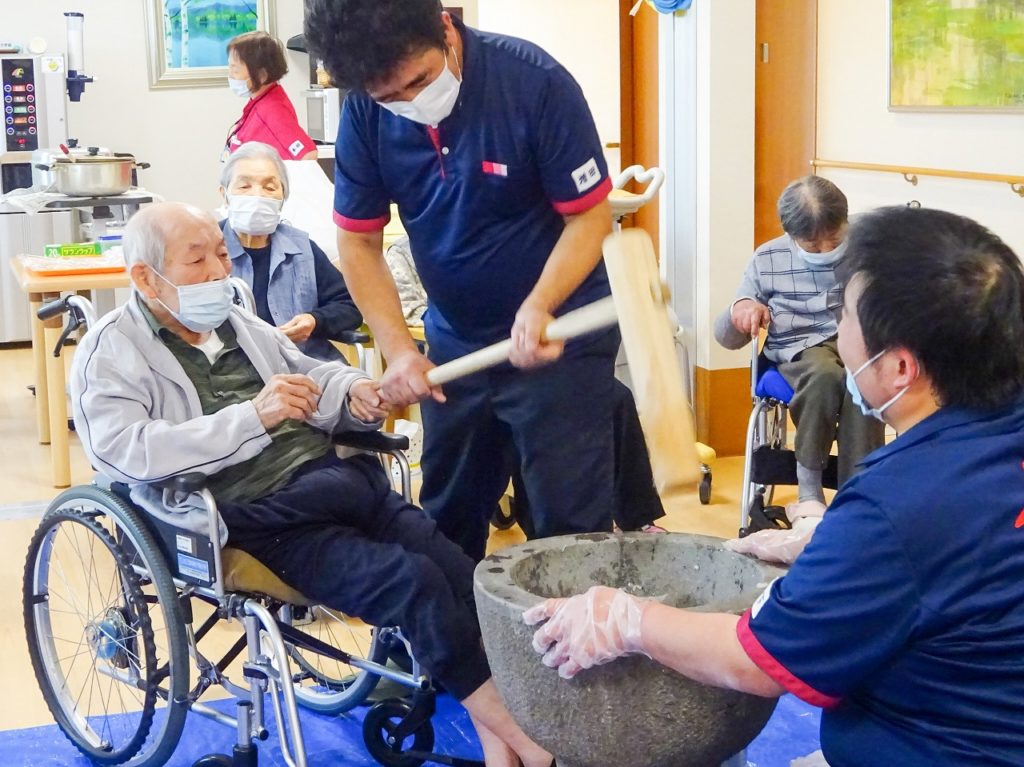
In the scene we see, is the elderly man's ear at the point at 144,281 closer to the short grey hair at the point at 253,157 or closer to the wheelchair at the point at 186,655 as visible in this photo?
the wheelchair at the point at 186,655

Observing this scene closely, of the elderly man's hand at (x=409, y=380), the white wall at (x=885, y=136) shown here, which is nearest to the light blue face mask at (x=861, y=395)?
the elderly man's hand at (x=409, y=380)

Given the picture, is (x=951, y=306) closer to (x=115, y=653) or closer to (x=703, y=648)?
(x=703, y=648)

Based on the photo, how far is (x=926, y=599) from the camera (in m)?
1.35

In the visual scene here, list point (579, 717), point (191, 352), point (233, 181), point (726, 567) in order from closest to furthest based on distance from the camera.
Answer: point (579, 717) → point (726, 567) → point (191, 352) → point (233, 181)

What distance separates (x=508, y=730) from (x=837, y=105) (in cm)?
327

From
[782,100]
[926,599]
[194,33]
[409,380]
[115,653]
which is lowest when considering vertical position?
[115,653]

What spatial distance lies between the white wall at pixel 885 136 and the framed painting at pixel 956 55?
0.05m

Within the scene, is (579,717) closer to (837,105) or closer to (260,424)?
(260,424)

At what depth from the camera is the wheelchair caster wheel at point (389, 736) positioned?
2379 millimetres

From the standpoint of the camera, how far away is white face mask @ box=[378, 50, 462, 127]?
79.9 inches

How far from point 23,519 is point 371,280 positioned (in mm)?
2062

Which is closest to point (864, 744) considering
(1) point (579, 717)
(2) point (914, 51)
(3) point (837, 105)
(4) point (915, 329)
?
(1) point (579, 717)

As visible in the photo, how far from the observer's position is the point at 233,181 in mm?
3410

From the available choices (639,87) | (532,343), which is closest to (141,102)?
(639,87)
